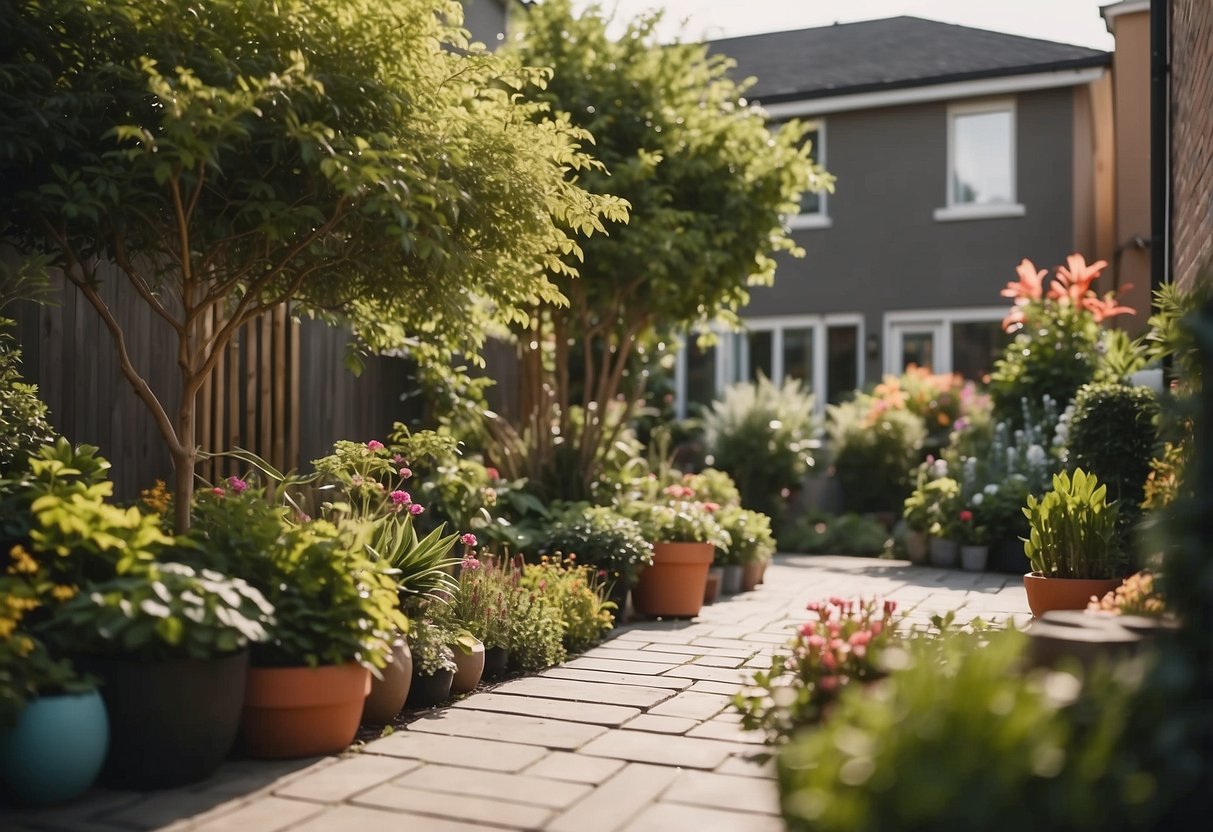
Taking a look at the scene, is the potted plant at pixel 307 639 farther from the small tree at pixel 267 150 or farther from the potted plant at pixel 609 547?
the potted plant at pixel 609 547

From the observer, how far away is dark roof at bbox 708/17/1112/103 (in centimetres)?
1410

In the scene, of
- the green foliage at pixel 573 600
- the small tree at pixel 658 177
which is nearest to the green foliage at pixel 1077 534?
the green foliage at pixel 573 600

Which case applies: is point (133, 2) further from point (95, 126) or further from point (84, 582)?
point (84, 582)

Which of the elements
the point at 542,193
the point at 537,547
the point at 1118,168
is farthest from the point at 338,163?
the point at 1118,168

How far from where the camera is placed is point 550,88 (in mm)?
8352

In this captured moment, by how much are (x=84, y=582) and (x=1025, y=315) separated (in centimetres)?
870

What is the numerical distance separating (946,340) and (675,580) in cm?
847

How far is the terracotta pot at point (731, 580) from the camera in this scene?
8.40 metres

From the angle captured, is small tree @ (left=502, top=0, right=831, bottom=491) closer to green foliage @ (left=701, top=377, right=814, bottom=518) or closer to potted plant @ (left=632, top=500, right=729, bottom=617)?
potted plant @ (left=632, top=500, right=729, bottom=617)

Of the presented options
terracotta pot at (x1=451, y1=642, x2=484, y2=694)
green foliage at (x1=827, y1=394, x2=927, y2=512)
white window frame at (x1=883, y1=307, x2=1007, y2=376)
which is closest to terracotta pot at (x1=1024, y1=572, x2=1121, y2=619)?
terracotta pot at (x1=451, y1=642, x2=484, y2=694)

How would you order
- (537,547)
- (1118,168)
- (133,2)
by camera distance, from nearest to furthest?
1. (133,2)
2. (537,547)
3. (1118,168)

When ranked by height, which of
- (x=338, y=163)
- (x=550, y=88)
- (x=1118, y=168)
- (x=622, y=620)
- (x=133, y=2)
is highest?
(x=1118, y=168)

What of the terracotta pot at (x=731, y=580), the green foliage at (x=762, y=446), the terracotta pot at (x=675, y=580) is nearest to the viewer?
the terracotta pot at (x=675, y=580)

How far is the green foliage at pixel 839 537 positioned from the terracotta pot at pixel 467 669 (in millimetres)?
6565
